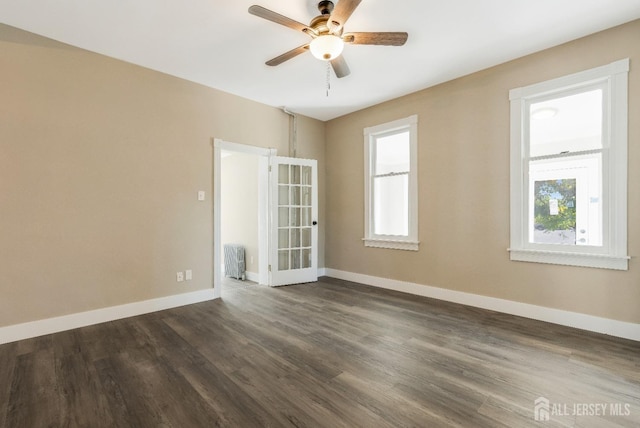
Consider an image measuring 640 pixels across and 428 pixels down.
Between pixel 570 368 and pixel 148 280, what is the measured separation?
4037 millimetres

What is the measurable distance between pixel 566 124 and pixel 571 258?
54.4 inches

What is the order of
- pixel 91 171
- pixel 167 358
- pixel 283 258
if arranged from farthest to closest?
pixel 283 258 < pixel 91 171 < pixel 167 358

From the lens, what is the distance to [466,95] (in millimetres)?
3611

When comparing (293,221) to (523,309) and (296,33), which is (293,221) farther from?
(523,309)

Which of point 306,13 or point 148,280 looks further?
point 148,280

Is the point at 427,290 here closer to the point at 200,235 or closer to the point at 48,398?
the point at 200,235

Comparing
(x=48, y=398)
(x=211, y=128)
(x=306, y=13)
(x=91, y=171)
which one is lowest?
(x=48, y=398)

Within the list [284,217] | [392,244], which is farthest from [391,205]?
[284,217]

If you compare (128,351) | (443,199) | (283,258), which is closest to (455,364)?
(443,199)

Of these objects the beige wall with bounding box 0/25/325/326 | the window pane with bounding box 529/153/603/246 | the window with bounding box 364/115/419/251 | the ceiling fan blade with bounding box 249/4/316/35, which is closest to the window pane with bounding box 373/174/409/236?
the window with bounding box 364/115/419/251

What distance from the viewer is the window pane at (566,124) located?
285 cm

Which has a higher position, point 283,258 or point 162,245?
point 162,245

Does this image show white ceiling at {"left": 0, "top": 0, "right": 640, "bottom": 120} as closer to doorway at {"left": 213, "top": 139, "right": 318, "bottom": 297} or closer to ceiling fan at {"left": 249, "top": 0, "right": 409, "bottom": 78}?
ceiling fan at {"left": 249, "top": 0, "right": 409, "bottom": 78}

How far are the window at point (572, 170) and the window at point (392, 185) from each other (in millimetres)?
1225
